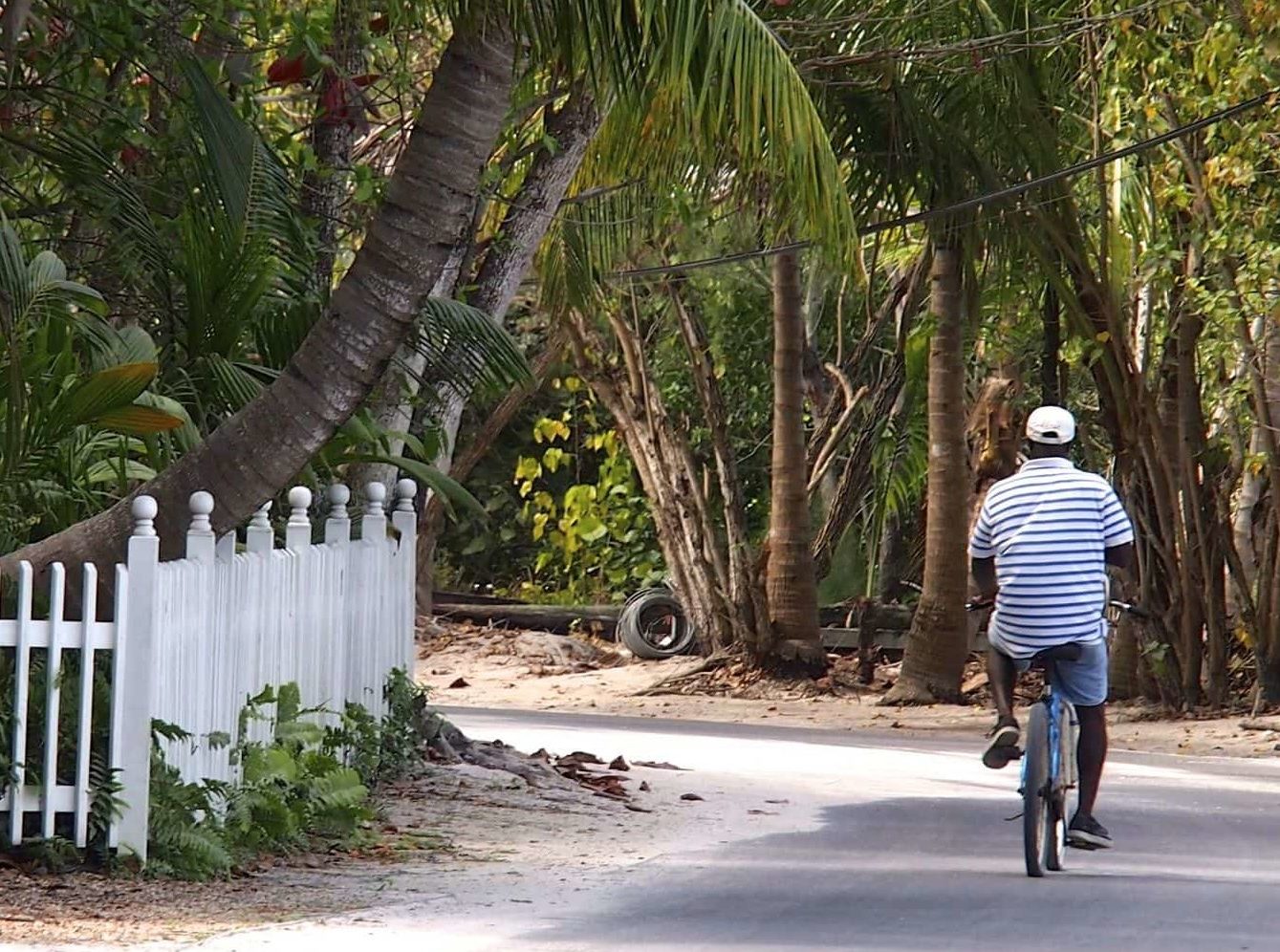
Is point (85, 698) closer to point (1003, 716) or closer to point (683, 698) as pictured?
point (1003, 716)

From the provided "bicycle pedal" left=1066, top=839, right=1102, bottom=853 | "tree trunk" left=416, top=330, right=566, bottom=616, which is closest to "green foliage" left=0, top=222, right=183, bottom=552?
"bicycle pedal" left=1066, top=839, right=1102, bottom=853

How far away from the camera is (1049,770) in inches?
328

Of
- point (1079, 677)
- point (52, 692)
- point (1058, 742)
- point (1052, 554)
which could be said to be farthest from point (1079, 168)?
point (52, 692)

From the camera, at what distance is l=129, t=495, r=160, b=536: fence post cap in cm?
771

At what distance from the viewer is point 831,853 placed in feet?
29.7

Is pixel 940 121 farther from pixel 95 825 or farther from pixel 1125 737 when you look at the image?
pixel 95 825

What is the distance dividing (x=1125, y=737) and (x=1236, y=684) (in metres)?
2.49

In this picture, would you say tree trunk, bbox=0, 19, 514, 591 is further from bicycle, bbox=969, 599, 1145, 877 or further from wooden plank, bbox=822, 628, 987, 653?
wooden plank, bbox=822, 628, 987, 653

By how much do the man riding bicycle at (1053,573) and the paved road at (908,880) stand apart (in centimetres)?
65

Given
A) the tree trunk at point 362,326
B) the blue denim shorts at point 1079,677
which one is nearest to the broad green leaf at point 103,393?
the tree trunk at point 362,326

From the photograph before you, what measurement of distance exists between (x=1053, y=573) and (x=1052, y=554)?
0.26 ft

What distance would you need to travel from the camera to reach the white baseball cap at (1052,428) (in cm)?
880

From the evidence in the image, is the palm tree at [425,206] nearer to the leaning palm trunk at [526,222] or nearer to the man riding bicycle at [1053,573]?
the man riding bicycle at [1053,573]

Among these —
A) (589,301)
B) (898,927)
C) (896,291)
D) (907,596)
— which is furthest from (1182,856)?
(907,596)
